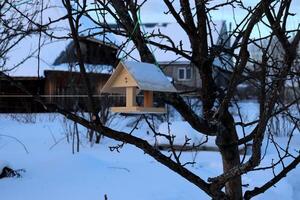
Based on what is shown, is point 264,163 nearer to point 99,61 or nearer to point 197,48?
point 197,48

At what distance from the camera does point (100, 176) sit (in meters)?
7.21

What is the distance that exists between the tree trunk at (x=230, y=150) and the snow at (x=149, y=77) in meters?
0.32

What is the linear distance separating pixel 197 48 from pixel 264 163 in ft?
21.1

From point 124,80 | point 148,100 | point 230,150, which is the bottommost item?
point 230,150

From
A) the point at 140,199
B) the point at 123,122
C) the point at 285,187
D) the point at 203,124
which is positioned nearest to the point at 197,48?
the point at 203,124

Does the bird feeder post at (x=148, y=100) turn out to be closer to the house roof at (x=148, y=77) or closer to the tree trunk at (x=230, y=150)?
the house roof at (x=148, y=77)

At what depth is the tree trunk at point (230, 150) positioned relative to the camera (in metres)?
2.57

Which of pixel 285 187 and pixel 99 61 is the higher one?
pixel 99 61

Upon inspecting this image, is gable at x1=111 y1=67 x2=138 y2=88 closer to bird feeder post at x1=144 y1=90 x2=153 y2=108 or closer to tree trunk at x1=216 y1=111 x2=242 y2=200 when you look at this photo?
bird feeder post at x1=144 y1=90 x2=153 y2=108

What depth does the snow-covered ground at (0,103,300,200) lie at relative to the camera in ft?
20.2

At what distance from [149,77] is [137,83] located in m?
0.08

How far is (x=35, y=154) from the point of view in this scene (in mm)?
9031

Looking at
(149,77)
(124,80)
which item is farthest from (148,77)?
(124,80)

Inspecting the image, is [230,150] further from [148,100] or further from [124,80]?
[124,80]
